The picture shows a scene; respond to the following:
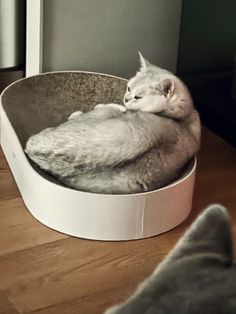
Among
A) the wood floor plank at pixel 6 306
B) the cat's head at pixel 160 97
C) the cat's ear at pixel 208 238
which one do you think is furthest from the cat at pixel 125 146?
the cat's ear at pixel 208 238

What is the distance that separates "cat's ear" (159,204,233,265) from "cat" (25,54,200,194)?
45 centimetres

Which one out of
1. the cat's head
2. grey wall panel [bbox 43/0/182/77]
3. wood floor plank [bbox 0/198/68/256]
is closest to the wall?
grey wall panel [bbox 43/0/182/77]

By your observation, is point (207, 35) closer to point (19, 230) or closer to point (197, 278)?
point (19, 230)

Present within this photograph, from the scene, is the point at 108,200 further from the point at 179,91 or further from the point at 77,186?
the point at 179,91

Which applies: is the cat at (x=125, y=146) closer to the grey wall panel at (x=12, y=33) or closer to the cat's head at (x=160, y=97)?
the cat's head at (x=160, y=97)

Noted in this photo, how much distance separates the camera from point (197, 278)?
938 millimetres

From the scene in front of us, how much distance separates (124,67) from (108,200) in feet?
2.14

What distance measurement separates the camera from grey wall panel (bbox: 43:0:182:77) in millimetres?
1825

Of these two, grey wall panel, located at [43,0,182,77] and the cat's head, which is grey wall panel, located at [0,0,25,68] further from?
the cat's head

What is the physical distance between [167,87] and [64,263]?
479mm

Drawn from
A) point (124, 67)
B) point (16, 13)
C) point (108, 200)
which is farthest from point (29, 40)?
point (108, 200)

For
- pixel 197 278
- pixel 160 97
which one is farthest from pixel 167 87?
pixel 197 278

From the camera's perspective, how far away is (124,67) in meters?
1.98

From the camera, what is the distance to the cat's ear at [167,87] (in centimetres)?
157
